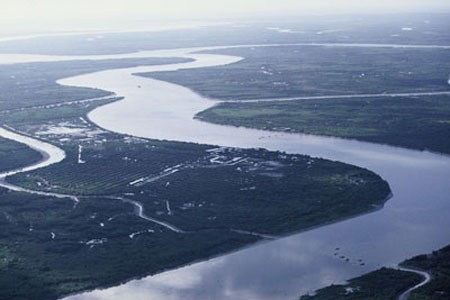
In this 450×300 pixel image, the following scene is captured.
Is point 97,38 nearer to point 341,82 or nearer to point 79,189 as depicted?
point 341,82

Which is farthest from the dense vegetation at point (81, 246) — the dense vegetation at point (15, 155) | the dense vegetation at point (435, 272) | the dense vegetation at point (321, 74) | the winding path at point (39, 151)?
the dense vegetation at point (321, 74)

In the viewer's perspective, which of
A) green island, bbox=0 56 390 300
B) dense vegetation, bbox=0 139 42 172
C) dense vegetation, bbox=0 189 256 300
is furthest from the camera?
dense vegetation, bbox=0 139 42 172

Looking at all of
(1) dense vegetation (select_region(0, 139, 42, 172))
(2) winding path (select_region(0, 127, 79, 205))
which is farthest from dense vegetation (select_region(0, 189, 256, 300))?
(1) dense vegetation (select_region(0, 139, 42, 172))

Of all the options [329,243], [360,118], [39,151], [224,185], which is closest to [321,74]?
[360,118]

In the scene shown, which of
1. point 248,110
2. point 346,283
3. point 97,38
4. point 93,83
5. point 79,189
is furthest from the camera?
point 97,38

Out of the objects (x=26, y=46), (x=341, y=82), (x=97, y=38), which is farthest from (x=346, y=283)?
(x=97, y=38)

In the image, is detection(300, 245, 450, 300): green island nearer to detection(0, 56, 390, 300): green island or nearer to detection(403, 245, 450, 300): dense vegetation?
detection(403, 245, 450, 300): dense vegetation
